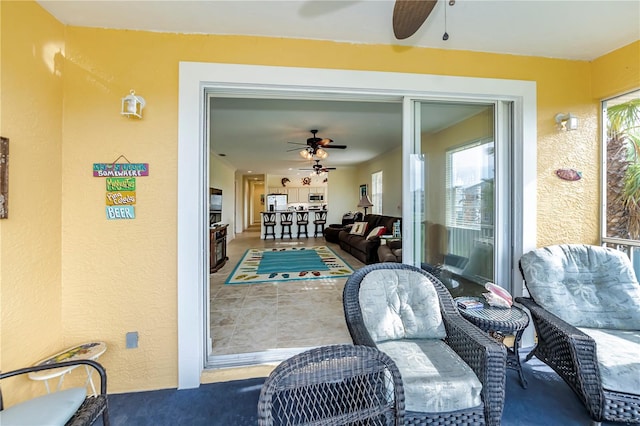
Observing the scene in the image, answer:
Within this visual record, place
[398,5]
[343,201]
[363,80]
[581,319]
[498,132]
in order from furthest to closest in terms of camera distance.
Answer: [343,201]
[498,132]
[363,80]
[581,319]
[398,5]

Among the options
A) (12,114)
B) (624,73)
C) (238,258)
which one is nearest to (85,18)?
(12,114)

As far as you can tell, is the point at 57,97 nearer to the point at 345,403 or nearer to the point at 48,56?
the point at 48,56

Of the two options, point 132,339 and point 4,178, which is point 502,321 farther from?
point 4,178

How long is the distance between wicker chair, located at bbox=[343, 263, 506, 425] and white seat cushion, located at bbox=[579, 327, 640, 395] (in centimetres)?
69

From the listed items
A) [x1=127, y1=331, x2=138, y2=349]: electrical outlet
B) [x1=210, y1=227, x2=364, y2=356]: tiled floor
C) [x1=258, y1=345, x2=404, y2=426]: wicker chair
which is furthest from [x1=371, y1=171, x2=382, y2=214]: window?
[x1=258, y1=345, x2=404, y2=426]: wicker chair

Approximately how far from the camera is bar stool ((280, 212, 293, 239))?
9.91 meters

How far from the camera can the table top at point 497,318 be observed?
1.67 meters

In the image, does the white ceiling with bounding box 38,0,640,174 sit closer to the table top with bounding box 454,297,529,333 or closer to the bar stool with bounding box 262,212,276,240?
the table top with bounding box 454,297,529,333

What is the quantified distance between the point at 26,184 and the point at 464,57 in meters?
3.25

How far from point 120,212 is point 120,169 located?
0.31m

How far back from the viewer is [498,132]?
2406 millimetres

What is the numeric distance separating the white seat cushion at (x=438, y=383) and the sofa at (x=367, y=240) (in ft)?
12.8

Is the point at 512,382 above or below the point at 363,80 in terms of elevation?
below

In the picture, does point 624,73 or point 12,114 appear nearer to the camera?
point 12,114
